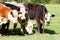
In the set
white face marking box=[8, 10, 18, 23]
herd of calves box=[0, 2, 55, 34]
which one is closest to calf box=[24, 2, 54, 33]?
→ herd of calves box=[0, 2, 55, 34]

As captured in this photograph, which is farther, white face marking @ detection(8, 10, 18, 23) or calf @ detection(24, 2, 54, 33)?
calf @ detection(24, 2, 54, 33)

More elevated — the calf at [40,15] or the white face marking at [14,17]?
the white face marking at [14,17]

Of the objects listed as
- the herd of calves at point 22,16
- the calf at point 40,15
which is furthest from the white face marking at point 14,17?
the calf at point 40,15

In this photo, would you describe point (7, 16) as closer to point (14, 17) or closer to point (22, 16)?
point (14, 17)

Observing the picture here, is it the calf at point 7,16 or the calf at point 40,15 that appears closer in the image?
the calf at point 7,16

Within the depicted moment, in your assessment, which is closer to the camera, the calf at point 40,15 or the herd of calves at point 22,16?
the herd of calves at point 22,16

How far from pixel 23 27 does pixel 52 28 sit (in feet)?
8.42

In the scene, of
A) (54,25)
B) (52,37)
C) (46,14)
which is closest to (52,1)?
(54,25)

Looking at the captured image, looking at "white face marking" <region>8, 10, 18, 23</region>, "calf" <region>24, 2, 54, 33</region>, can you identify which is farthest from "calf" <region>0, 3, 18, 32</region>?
"calf" <region>24, 2, 54, 33</region>

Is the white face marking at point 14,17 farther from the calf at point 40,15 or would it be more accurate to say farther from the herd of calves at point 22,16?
the calf at point 40,15

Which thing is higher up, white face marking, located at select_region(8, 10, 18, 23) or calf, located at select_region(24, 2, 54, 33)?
white face marking, located at select_region(8, 10, 18, 23)

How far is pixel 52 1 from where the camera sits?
29344mm

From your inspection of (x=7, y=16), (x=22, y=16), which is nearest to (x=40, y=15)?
(x=22, y=16)

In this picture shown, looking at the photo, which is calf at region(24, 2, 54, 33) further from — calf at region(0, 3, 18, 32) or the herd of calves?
calf at region(0, 3, 18, 32)
